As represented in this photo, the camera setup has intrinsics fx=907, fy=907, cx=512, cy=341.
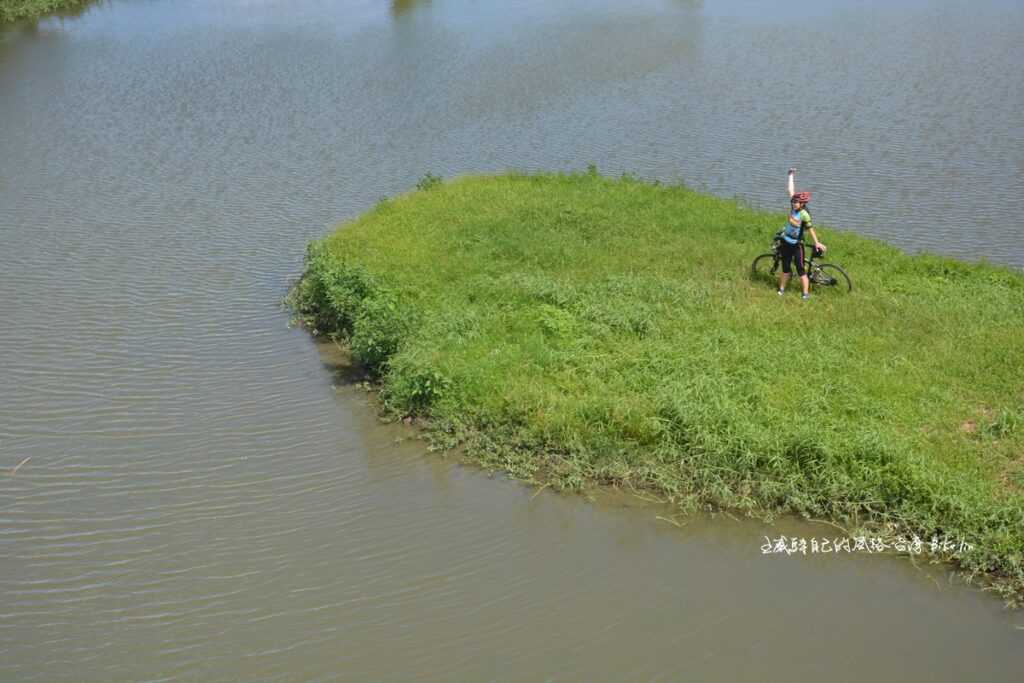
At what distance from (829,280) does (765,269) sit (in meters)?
1.09

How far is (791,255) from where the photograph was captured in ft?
41.7

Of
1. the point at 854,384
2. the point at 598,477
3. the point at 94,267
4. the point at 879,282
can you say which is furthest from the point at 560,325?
the point at 94,267

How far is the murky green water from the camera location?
26.0 ft

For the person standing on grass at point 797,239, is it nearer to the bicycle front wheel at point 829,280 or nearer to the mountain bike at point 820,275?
the mountain bike at point 820,275

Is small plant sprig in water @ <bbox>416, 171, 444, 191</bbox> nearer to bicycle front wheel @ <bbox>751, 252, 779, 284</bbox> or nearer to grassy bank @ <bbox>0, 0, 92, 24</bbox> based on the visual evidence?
bicycle front wheel @ <bbox>751, 252, 779, 284</bbox>

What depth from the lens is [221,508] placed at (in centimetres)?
972

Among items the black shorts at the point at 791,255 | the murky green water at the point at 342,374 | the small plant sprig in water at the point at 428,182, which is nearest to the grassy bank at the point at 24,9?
the murky green water at the point at 342,374

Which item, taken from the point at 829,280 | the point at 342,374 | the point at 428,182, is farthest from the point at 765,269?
the point at 428,182

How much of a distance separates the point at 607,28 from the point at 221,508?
26.6m

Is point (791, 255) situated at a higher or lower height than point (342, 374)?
higher

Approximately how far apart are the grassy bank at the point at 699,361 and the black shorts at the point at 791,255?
1.51 feet

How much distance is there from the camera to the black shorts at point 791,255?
496 inches

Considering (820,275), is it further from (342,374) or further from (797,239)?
(342,374)

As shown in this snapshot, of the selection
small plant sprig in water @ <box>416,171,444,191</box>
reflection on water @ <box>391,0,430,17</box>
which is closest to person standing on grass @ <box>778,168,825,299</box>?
small plant sprig in water @ <box>416,171,444,191</box>
